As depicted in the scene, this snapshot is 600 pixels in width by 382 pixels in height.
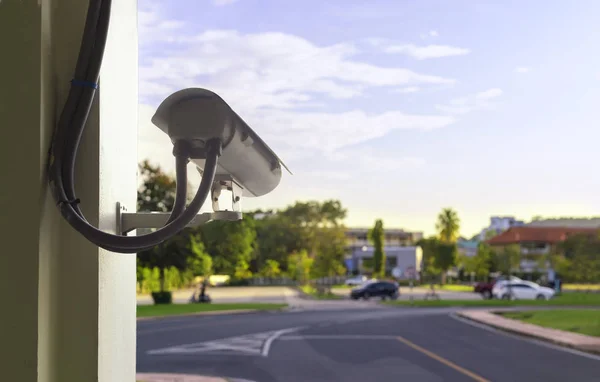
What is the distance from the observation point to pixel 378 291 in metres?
49.7

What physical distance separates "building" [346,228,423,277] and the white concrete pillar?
205 feet

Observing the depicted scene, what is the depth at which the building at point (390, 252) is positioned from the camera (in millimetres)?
91688

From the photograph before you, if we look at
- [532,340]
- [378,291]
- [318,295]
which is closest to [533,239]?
[318,295]

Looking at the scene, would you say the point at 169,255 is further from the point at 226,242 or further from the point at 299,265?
the point at 299,265

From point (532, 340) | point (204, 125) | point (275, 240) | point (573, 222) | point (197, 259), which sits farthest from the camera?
point (573, 222)

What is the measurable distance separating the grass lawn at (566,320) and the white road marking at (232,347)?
940 centimetres

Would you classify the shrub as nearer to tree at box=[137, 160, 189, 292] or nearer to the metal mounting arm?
tree at box=[137, 160, 189, 292]

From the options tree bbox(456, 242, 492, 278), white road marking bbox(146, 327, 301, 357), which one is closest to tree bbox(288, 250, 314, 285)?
tree bbox(456, 242, 492, 278)

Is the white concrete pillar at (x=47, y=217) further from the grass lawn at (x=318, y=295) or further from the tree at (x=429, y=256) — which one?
the tree at (x=429, y=256)

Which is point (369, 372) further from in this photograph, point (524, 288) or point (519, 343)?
point (524, 288)

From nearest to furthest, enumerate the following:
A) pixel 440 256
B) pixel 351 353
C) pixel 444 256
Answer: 1. pixel 351 353
2. pixel 444 256
3. pixel 440 256

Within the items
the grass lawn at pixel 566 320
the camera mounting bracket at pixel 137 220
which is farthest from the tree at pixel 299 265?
the camera mounting bracket at pixel 137 220

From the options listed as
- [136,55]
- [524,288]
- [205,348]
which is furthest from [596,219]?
[136,55]

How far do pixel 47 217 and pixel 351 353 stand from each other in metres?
16.3
